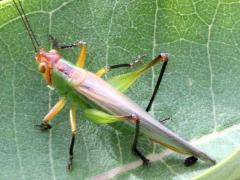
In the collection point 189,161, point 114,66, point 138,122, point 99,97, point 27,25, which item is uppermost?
point 27,25

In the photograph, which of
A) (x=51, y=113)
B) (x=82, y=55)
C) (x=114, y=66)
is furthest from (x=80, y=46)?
(x=51, y=113)

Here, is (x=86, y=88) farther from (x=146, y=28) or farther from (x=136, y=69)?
(x=146, y=28)

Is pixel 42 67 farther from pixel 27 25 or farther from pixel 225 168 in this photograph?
pixel 225 168

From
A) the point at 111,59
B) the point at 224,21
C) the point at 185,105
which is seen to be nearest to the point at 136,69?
the point at 111,59

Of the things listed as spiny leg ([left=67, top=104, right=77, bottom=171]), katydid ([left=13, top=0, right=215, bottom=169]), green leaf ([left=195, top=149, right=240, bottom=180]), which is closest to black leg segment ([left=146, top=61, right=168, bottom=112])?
katydid ([left=13, top=0, right=215, bottom=169])

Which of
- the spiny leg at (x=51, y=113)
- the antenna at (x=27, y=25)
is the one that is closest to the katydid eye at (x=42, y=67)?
the antenna at (x=27, y=25)

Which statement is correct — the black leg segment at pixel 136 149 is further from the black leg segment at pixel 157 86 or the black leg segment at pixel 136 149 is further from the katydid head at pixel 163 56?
the katydid head at pixel 163 56
